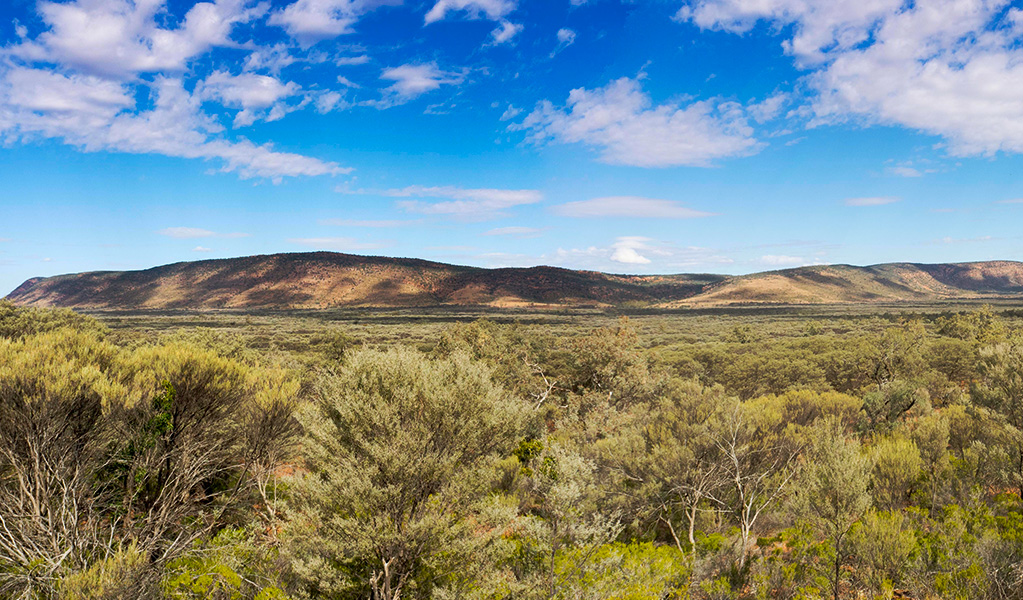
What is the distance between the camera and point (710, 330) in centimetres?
7556

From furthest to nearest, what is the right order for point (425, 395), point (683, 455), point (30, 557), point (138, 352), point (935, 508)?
1. point (683, 455)
2. point (935, 508)
3. point (138, 352)
4. point (425, 395)
5. point (30, 557)

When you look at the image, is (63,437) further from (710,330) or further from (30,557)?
(710,330)

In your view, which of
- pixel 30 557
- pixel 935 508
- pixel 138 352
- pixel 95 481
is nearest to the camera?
pixel 30 557

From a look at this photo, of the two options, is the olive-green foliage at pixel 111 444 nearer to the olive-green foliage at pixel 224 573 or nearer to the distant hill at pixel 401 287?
the olive-green foliage at pixel 224 573

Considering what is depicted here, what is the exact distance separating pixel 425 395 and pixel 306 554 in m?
4.74

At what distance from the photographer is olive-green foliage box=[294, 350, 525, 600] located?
33.1ft

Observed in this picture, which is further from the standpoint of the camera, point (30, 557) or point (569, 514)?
point (569, 514)

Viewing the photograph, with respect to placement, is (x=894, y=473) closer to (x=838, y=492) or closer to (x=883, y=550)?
(x=883, y=550)

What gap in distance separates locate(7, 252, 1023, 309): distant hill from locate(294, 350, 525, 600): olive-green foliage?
132 metres

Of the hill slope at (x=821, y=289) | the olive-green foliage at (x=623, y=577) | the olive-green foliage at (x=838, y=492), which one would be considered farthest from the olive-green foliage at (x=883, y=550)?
the hill slope at (x=821, y=289)

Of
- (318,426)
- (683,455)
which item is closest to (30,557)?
(318,426)

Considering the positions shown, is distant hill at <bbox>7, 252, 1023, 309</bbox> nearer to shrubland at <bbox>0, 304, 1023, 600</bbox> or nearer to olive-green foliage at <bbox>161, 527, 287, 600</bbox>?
shrubland at <bbox>0, 304, 1023, 600</bbox>

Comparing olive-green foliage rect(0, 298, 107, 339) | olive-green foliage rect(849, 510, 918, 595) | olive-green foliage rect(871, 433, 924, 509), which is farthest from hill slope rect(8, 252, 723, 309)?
olive-green foliage rect(849, 510, 918, 595)

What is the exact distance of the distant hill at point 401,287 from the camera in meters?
149
